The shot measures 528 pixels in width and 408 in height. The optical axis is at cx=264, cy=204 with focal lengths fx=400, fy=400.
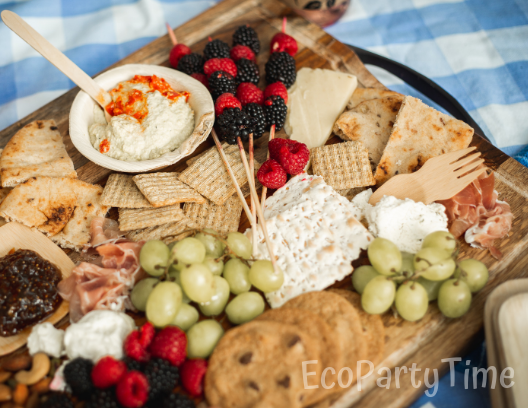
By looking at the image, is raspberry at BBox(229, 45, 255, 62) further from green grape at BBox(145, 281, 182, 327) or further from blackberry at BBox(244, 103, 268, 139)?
green grape at BBox(145, 281, 182, 327)

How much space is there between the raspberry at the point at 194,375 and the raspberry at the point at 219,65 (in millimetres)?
1600

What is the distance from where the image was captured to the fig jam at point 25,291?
5.51 ft

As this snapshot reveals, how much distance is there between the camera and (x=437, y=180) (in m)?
1.97

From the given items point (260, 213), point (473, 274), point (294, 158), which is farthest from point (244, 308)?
point (473, 274)

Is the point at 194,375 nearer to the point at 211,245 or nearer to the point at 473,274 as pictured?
the point at 211,245

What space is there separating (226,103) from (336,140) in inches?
26.5

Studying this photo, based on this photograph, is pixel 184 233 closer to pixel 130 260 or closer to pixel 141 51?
pixel 130 260

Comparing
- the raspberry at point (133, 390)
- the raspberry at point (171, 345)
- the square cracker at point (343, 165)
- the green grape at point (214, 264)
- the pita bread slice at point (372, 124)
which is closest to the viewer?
the raspberry at point (133, 390)

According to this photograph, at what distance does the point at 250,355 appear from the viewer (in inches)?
58.4

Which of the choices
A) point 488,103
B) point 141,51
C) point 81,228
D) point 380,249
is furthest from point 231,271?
point 488,103

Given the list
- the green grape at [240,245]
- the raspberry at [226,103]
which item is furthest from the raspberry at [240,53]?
the green grape at [240,245]

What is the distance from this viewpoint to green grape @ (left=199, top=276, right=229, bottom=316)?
5.49 ft

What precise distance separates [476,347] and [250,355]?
1.08 m

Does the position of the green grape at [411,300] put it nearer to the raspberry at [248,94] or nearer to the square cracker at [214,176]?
the square cracker at [214,176]
